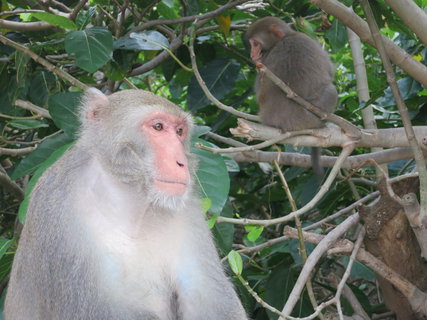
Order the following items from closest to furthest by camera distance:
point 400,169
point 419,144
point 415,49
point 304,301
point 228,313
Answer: point 228,313 < point 419,144 < point 304,301 < point 400,169 < point 415,49

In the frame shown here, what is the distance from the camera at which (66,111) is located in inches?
143

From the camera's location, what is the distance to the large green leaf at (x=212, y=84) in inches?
191

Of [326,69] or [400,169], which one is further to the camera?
[326,69]

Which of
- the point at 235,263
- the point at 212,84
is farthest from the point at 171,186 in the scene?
the point at 212,84

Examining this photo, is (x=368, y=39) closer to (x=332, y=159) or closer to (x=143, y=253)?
(x=332, y=159)

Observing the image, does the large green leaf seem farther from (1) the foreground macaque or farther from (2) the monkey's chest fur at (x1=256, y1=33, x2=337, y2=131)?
(1) the foreground macaque

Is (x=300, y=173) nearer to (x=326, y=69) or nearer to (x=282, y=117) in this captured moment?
(x=282, y=117)

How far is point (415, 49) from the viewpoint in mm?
4926

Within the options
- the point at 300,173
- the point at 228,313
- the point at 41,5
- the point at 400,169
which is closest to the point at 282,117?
the point at 300,173

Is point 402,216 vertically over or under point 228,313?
over

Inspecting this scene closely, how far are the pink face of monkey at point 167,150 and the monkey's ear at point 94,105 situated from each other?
12.2 inches

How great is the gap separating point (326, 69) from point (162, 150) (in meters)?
2.68

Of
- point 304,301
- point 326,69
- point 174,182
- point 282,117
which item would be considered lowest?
point 304,301

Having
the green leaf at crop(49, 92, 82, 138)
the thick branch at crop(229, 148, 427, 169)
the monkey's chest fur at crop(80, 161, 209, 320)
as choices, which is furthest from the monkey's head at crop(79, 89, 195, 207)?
the thick branch at crop(229, 148, 427, 169)
